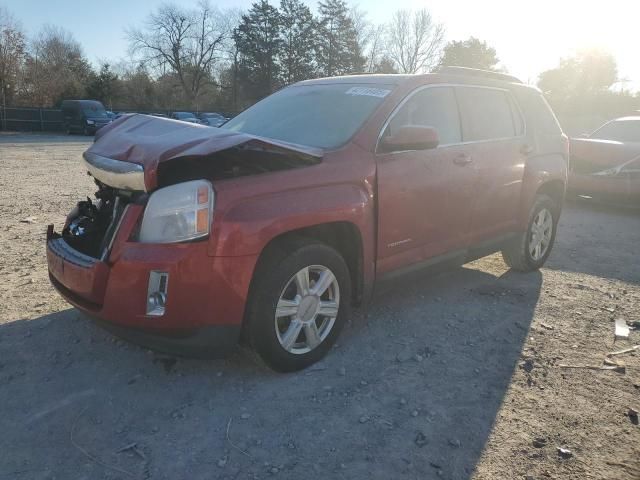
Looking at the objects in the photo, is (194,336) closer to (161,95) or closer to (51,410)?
(51,410)

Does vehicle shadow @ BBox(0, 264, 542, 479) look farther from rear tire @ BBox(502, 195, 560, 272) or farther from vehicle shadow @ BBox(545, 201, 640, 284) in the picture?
vehicle shadow @ BBox(545, 201, 640, 284)

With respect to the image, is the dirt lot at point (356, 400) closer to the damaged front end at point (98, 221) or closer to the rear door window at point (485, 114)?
the damaged front end at point (98, 221)

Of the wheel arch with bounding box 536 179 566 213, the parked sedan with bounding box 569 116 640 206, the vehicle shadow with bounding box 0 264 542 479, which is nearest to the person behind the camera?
the vehicle shadow with bounding box 0 264 542 479

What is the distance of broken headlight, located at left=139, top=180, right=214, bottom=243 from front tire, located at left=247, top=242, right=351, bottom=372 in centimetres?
45

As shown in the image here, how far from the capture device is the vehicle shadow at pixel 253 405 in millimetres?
2379

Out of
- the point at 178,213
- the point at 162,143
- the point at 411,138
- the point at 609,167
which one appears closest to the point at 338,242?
the point at 411,138

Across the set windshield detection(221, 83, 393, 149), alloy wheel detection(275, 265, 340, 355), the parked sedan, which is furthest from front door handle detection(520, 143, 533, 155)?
the parked sedan

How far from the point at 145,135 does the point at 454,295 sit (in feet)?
9.61

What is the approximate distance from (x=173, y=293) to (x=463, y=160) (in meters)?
2.52

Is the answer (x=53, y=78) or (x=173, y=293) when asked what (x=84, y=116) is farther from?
(x=173, y=293)

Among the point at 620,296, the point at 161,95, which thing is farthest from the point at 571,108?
the point at 620,296

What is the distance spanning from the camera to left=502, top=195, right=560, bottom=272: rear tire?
5105 millimetres

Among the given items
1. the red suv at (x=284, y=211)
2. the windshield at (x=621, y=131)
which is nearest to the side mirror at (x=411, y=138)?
the red suv at (x=284, y=211)

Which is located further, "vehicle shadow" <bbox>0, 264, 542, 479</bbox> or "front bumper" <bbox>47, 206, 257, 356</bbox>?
"front bumper" <bbox>47, 206, 257, 356</bbox>
